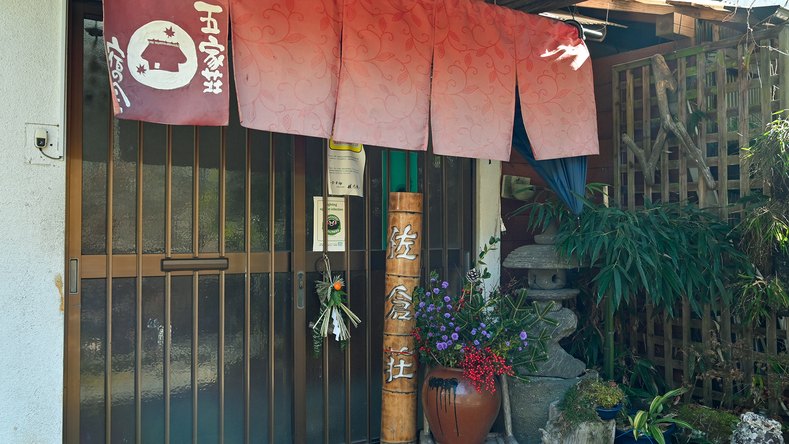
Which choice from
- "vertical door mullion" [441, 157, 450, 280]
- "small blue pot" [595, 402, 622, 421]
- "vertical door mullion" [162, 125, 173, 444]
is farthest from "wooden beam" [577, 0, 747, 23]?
"vertical door mullion" [162, 125, 173, 444]

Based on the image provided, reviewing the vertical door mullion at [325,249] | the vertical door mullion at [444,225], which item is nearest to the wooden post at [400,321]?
the vertical door mullion at [325,249]

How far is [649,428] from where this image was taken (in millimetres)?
3887

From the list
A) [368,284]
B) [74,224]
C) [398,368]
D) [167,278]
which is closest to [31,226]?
[74,224]

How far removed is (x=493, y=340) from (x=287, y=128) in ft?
6.49

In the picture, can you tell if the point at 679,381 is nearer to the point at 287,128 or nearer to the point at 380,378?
the point at 380,378

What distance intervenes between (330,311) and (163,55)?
1.97m

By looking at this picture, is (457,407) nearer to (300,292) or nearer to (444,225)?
(300,292)

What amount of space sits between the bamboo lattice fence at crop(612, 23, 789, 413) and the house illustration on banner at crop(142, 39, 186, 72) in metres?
3.78

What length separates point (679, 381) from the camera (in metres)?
4.79

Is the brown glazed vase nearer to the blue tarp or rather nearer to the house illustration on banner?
the blue tarp

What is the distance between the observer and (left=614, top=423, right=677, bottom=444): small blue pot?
3877 mm

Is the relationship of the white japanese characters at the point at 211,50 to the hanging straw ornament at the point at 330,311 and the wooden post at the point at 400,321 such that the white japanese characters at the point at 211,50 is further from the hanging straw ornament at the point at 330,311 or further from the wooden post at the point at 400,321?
the hanging straw ornament at the point at 330,311

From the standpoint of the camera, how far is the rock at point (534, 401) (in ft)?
13.6

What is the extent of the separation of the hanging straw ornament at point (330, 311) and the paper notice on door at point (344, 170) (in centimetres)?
60
